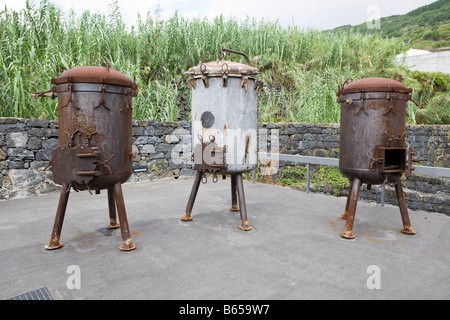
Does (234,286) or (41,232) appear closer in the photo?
(234,286)

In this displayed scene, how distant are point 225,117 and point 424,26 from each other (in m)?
44.7

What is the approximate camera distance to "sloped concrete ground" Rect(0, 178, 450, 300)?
7.49 ft

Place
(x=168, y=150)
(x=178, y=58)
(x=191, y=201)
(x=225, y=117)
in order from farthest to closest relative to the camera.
Answer: 1. (x=178, y=58)
2. (x=168, y=150)
3. (x=191, y=201)
4. (x=225, y=117)

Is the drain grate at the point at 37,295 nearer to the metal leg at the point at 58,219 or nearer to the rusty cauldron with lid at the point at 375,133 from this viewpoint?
the metal leg at the point at 58,219

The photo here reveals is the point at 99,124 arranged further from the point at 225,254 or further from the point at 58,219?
the point at 225,254

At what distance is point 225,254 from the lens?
292 centimetres

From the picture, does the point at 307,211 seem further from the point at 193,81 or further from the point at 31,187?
the point at 31,187

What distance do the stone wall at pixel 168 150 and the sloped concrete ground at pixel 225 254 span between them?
512 mm

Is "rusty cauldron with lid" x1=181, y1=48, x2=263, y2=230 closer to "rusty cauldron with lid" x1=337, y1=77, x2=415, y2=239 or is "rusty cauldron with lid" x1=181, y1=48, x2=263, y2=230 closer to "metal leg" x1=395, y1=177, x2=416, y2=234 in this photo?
"rusty cauldron with lid" x1=337, y1=77, x2=415, y2=239

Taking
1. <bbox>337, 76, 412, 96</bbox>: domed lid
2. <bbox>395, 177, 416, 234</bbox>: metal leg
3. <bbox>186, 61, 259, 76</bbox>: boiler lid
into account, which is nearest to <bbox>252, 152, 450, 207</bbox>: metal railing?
<bbox>395, 177, 416, 234</bbox>: metal leg

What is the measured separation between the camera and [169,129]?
21.8 feet

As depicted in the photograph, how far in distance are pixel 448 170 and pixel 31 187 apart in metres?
5.79

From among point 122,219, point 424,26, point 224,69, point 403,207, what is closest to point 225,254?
point 122,219
